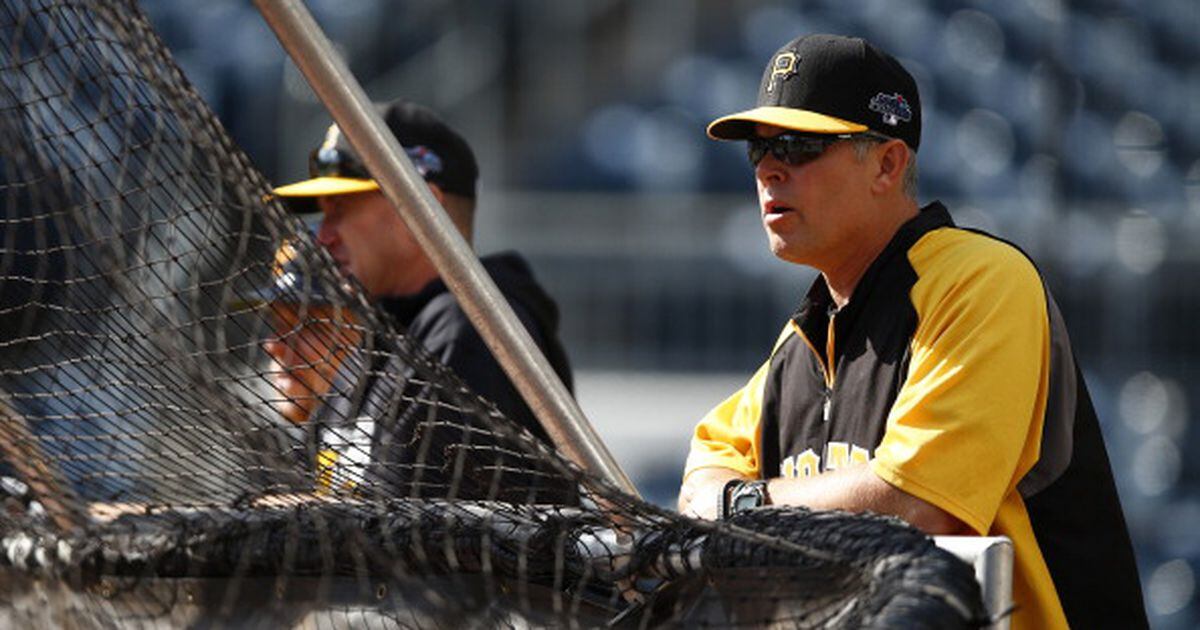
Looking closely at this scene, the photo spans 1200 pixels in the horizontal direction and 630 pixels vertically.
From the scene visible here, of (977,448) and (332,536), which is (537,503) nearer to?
(332,536)

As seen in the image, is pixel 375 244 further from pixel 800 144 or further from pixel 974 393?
pixel 974 393

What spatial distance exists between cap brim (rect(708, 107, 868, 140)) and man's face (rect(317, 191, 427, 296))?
133 centimetres

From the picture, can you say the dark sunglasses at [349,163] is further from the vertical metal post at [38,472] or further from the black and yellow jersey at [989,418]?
the black and yellow jersey at [989,418]

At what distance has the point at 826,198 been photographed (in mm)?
2582

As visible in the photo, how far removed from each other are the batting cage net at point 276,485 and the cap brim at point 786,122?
0.52 m

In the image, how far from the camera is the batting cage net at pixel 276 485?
81.0 inches

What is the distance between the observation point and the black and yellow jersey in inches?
89.2

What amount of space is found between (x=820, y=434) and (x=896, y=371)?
16 centimetres

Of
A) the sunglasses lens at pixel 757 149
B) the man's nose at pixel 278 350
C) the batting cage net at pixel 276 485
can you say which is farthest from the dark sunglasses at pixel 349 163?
the sunglasses lens at pixel 757 149

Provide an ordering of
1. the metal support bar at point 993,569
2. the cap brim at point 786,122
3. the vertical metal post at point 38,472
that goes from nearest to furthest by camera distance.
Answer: the metal support bar at point 993,569, the vertical metal post at point 38,472, the cap brim at point 786,122

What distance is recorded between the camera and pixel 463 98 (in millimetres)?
8445

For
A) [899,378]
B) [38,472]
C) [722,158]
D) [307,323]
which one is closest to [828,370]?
[899,378]

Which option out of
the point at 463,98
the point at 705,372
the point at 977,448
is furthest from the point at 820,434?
the point at 463,98

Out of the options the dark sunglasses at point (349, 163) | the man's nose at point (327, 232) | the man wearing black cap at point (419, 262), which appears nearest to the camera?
the man wearing black cap at point (419, 262)
